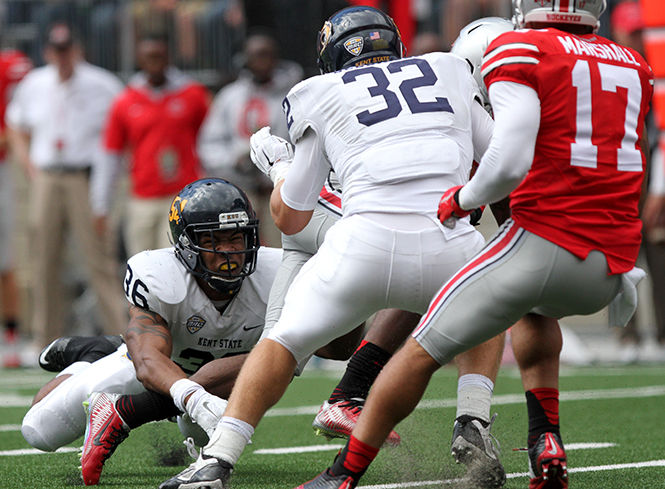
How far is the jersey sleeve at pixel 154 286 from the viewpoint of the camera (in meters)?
4.42

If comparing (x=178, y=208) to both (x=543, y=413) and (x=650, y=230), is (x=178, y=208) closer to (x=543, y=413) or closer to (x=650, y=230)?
(x=543, y=413)

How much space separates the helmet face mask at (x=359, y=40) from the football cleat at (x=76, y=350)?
1.58m

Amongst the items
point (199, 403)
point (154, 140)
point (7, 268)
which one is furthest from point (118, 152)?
point (199, 403)

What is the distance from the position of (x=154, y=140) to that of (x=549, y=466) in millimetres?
6047

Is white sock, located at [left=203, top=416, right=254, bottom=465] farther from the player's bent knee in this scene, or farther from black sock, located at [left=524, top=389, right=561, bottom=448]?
the player's bent knee

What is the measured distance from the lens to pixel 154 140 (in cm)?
925

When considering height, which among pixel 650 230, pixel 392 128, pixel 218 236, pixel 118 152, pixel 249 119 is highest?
pixel 392 128

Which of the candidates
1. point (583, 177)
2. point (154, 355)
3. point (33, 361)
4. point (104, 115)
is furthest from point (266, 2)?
point (583, 177)

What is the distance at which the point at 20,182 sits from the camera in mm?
13242

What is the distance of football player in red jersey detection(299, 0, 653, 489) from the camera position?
3352mm

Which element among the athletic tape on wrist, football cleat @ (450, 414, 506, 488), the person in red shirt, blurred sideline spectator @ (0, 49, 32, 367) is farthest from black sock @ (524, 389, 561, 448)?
blurred sideline spectator @ (0, 49, 32, 367)

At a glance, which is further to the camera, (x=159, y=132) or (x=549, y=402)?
(x=159, y=132)

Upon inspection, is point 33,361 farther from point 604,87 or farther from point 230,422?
point 604,87

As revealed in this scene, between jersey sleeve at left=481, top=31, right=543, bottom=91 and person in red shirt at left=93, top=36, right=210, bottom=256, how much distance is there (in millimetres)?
6051
